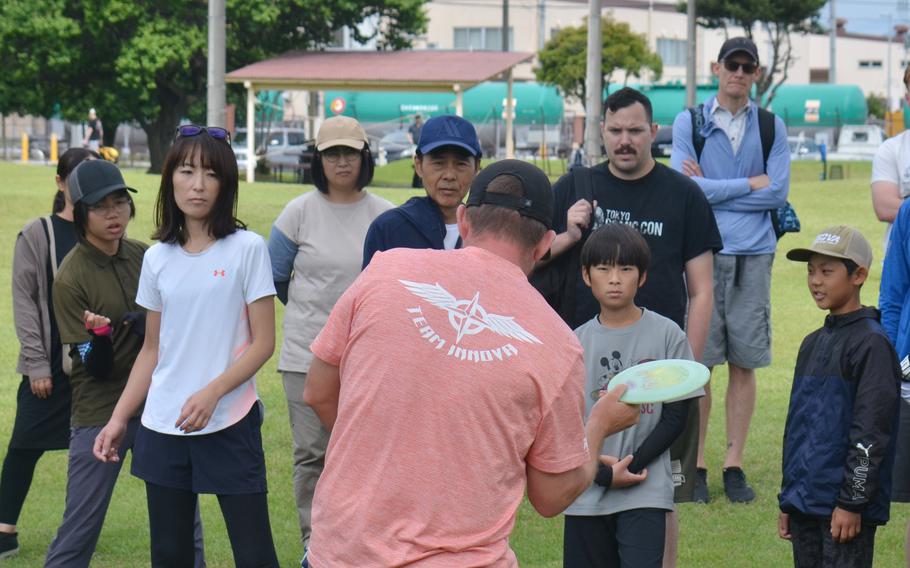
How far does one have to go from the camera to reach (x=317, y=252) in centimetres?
634

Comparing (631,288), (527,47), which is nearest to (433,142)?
(631,288)

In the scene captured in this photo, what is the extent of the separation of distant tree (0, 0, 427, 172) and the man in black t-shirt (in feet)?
106

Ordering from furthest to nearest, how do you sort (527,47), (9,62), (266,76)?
1. (527,47)
2. (9,62)
3. (266,76)

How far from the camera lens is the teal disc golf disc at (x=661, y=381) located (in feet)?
10.6

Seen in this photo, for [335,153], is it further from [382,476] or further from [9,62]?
[9,62]

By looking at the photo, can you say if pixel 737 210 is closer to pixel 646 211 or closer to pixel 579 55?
pixel 646 211

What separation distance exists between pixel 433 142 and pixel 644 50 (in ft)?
178

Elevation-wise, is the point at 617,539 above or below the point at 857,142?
below

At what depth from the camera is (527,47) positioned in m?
80.7

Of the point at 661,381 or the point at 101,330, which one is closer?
the point at 661,381

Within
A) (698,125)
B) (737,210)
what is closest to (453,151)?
(698,125)

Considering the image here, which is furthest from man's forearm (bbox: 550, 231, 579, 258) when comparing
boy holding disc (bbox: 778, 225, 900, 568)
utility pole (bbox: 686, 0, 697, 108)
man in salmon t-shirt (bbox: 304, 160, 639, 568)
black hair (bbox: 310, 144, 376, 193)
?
utility pole (bbox: 686, 0, 697, 108)

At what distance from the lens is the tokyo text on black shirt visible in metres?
5.64

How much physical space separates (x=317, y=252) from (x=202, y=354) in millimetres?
1585
